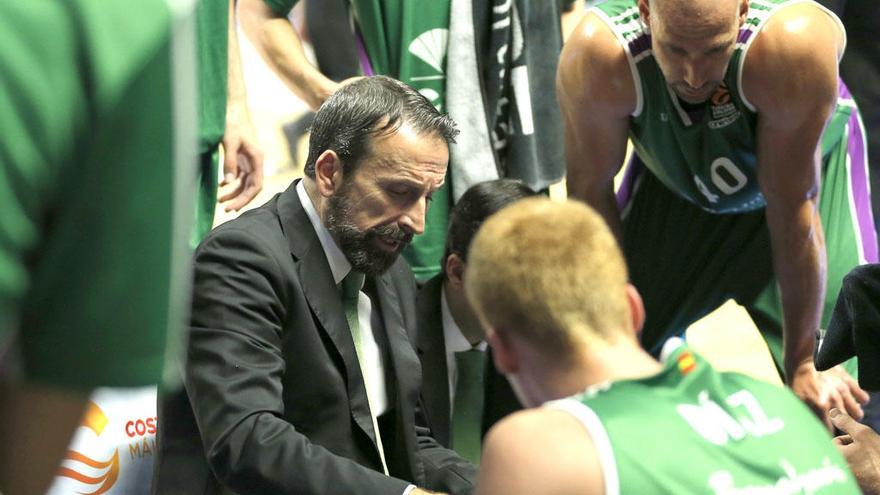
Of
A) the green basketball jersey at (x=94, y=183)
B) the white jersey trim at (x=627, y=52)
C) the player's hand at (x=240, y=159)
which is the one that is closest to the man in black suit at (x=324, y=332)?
the player's hand at (x=240, y=159)

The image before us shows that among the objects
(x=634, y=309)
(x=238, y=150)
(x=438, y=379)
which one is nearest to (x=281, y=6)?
(x=238, y=150)

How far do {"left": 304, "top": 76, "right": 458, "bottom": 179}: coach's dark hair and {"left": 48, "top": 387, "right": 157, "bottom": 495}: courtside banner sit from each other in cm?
63

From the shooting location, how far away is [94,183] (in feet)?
2.35

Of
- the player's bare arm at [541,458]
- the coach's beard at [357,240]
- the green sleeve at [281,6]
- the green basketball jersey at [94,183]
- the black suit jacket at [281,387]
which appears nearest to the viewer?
the green basketball jersey at [94,183]

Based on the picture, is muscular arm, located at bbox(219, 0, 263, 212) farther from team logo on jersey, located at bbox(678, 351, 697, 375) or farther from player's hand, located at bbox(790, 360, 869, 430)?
team logo on jersey, located at bbox(678, 351, 697, 375)

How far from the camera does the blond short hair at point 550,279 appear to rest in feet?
4.18

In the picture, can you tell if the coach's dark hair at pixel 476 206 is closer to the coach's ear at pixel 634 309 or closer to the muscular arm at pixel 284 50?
the muscular arm at pixel 284 50

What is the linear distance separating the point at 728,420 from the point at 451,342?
1.41 metres

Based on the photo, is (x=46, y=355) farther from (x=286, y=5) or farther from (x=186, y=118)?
(x=286, y=5)

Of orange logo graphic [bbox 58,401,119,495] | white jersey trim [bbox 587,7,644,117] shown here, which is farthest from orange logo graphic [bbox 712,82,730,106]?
orange logo graphic [bbox 58,401,119,495]

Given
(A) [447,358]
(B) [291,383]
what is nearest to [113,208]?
(B) [291,383]

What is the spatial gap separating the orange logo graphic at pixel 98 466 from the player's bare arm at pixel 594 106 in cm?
108

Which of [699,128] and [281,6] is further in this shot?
[281,6]

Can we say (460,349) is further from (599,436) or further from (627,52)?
(599,436)
